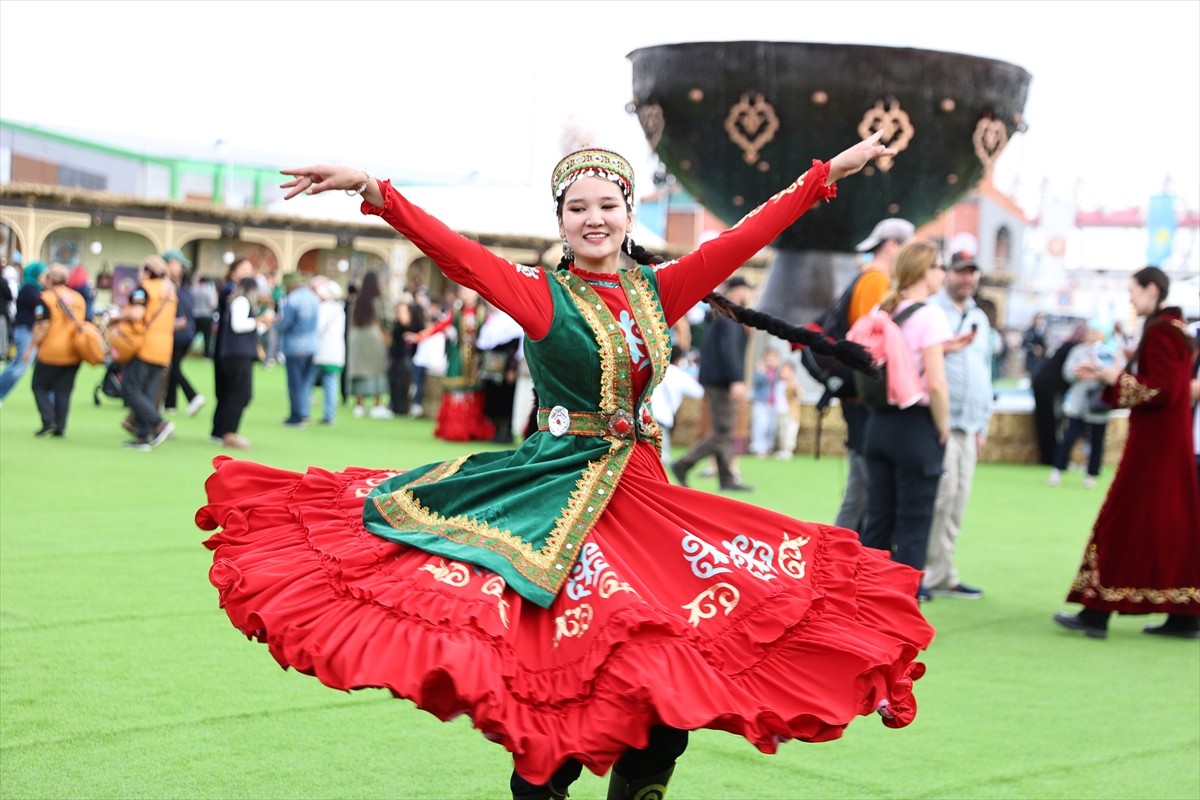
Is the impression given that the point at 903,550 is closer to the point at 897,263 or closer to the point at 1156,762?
the point at 897,263

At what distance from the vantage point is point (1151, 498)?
688 centimetres

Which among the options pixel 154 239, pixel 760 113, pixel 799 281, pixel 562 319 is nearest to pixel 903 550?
pixel 562 319

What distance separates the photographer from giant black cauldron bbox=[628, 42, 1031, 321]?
1257 cm

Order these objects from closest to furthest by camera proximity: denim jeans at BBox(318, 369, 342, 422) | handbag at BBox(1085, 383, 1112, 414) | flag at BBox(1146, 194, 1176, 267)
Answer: handbag at BBox(1085, 383, 1112, 414), denim jeans at BBox(318, 369, 342, 422), flag at BBox(1146, 194, 1176, 267)

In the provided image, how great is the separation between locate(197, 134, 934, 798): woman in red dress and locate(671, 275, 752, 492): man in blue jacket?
7400 mm

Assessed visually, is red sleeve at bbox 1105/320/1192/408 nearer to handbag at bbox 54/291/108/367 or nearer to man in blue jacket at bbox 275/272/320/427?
handbag at bbox 54/291/108/367

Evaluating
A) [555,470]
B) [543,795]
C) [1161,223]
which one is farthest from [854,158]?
[1161,223]

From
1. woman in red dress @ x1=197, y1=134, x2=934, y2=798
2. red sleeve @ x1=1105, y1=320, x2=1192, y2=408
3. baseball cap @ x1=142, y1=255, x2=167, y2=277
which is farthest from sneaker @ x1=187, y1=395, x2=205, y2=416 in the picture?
woman in red dress @ x1=197, y1=134, x2=934, y2=798

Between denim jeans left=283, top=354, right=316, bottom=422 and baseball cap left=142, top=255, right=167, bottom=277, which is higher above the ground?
baseball cap left=142, top=255, right=167, bottom=277

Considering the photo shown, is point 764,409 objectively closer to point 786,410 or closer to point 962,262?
point 786,410

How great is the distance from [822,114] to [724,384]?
273cm

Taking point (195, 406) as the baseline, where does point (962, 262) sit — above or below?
above

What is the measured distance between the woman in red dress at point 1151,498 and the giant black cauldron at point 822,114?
574cm

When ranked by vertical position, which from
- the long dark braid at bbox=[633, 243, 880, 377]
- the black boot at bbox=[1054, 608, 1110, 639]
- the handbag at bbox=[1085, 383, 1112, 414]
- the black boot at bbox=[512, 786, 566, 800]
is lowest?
the black boot at bbox=[1054, 608, 1110, 639]
